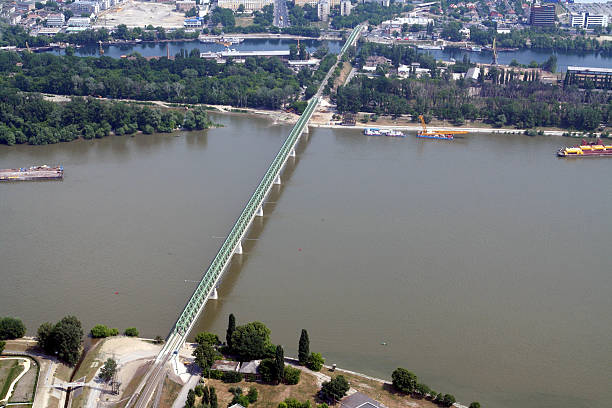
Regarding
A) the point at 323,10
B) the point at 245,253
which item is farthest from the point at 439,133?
the point at 323,10

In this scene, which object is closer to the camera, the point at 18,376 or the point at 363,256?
the point at 18,376

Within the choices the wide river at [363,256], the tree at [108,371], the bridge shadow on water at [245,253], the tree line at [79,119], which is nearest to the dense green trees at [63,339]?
the tree at [108,371]

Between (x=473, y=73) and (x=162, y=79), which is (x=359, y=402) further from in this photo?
(x=473, y=73)

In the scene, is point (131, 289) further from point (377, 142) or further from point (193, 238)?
point (377, 142)

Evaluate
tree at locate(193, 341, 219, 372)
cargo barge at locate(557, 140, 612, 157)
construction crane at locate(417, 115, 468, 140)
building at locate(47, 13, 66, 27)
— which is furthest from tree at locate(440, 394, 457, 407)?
building at locate(47, 13, 66, 27)

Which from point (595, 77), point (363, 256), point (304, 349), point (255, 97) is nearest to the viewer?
point (304, 349)

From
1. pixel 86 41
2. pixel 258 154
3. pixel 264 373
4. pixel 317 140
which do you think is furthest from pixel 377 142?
pixel 86 41
